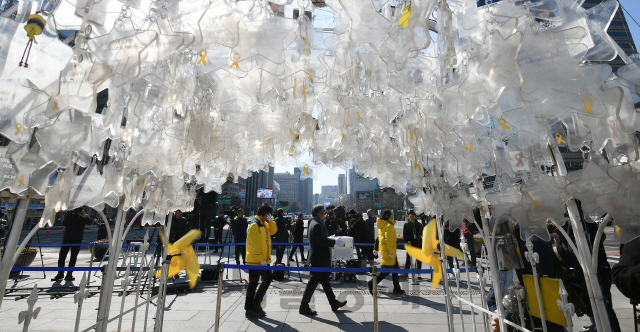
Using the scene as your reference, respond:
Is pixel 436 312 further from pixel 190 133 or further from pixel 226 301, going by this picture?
pixel 190 133

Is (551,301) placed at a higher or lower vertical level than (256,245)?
lower

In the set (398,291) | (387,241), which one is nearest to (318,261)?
(387,241)

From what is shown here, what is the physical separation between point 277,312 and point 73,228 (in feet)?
20.2

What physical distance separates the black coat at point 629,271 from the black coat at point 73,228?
9939 millimetres

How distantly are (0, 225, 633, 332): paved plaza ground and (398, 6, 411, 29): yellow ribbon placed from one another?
3.21 metres

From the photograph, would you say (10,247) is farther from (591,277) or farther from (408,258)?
(408,258)

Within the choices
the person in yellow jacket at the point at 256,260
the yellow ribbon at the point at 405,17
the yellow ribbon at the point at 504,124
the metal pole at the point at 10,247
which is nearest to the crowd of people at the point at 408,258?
the person in yellow jacket at the point at 256,260

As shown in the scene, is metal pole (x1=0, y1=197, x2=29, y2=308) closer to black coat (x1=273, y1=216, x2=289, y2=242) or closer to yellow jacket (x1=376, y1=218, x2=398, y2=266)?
yellow jacket (x1=376, y1=218, x2=398, y2=266)

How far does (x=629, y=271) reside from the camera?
2.06 metres

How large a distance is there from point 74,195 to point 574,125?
3.95m

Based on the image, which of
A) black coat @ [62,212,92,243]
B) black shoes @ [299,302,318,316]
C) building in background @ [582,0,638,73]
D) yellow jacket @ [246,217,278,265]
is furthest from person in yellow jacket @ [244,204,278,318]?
black coat @ [62,212,92,243]

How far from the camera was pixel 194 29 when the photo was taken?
1723mm

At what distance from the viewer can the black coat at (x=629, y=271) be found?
79.9 inches

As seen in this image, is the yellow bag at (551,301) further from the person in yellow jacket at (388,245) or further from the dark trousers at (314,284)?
the person in yellow jacket at (388,245)
